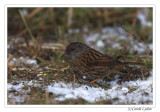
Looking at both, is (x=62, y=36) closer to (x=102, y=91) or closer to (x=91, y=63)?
(x=91, y=63)

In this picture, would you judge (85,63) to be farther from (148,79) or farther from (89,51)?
(148,79)

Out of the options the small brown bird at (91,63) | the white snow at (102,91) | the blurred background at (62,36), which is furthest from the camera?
the blurred background at (62,36)

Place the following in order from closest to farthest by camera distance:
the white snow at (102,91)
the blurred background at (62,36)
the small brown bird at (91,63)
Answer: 1. the white snow at (102,91)
2. the small brown bird at (91,63)
3. the blurred background at (62,36)

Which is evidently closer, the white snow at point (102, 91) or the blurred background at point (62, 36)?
the white snow at point (102, 91)

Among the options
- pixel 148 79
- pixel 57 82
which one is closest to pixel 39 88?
pixel 57 82

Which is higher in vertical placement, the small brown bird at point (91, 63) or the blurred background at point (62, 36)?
the blurred background at point (62, 36)

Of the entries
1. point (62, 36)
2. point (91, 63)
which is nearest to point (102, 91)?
point (91, 63)

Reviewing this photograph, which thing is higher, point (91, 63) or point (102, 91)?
point (91, 63)
